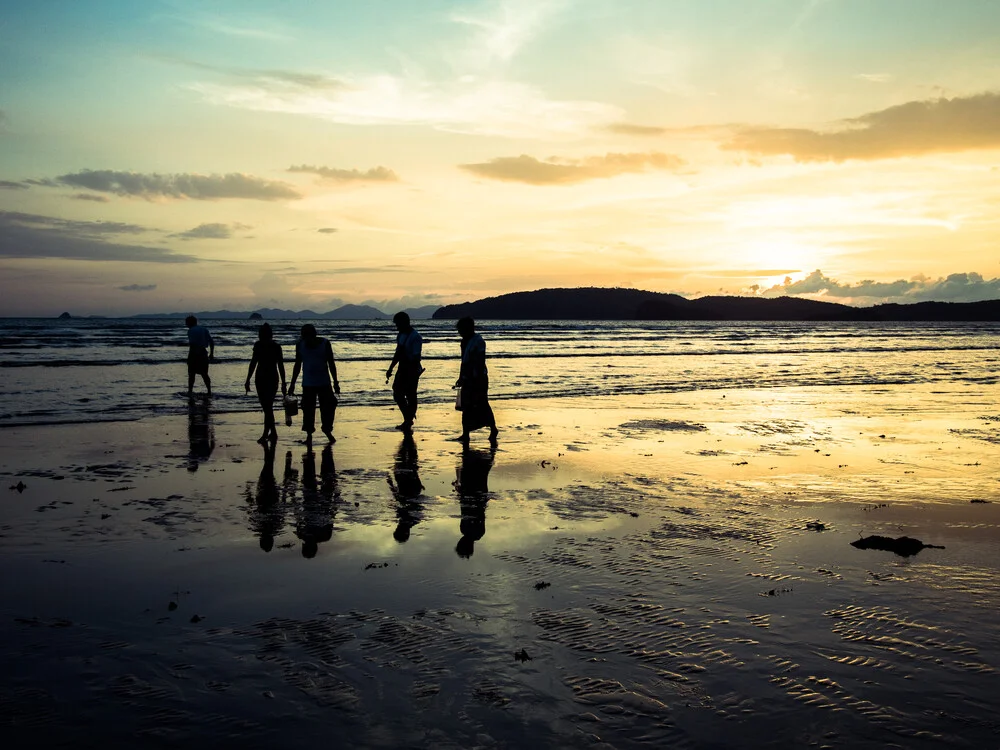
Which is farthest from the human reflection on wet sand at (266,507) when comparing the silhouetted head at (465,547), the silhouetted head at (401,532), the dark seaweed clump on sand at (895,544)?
the dark seaweed clump on sand at (895,544)

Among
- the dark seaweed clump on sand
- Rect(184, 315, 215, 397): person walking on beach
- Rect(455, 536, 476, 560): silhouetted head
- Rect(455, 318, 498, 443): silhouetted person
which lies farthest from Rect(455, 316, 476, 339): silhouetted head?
Rect(184, 315, 215, 397): person walking on beach

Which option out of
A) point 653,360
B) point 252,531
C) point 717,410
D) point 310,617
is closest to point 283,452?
point 252,531

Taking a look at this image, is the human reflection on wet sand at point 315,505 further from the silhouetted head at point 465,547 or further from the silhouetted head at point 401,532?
the silhouetted head at point 465,547

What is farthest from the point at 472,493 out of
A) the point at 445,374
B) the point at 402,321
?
the point at 445,374

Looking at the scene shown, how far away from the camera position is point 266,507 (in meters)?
9.00

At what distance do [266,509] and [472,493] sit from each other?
99.7 inches

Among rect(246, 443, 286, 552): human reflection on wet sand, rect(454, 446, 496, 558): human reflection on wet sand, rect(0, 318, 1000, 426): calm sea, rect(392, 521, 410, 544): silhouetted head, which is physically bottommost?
rect(454, 446, 496, 558): human reflection on wet sand

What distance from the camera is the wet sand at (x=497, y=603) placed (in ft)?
13.6

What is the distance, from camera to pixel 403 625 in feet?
17.5

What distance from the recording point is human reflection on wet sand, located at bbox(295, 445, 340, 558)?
7.67 m

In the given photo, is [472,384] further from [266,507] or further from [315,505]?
[266,507]

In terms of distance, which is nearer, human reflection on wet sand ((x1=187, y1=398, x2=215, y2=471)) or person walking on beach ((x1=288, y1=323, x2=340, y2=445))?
human reflection on wet sand ((x1=187, y1=398, x2=215, y2=471))

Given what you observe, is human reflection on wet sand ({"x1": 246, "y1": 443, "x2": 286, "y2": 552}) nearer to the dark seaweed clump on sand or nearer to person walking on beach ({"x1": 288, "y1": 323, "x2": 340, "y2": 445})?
person walking on beach ({"x1": 288, "y1": 323, "x2": 340, "y2": 445})

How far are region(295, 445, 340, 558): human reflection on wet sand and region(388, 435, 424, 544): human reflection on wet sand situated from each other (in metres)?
0.74
